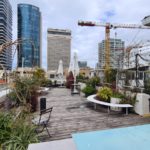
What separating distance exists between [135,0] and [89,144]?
476 inches

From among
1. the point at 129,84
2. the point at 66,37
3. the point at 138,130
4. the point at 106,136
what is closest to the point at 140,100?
the point at 129,84

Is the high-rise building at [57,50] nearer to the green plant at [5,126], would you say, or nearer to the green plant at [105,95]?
the green plant at [105,95]

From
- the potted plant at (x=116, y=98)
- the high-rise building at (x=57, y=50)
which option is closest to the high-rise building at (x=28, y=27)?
the potted plant at (x=116, y=98)

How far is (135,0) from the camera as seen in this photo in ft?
40.8

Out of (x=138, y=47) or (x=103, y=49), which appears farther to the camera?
(x=103, y=49)

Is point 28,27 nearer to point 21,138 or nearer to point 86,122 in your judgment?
point 21,138

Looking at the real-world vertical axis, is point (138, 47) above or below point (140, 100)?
above

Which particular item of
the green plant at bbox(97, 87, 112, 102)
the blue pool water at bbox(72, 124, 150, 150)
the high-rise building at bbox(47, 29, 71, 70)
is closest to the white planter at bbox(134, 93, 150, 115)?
the green plant at bbox(97, 87, 112, 102)

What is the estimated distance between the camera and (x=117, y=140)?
301cm

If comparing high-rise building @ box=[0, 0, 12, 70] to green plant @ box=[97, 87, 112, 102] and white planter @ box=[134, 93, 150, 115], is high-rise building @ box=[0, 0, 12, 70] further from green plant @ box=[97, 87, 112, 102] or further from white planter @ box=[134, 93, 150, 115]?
green plant @ box=[97, 87, 112, 102]

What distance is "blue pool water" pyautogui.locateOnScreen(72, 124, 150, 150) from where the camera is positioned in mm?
2764

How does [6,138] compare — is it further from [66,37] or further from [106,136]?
[66,37]

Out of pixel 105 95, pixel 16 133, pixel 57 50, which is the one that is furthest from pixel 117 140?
pixel 57 50

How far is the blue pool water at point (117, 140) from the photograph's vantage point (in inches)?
109
